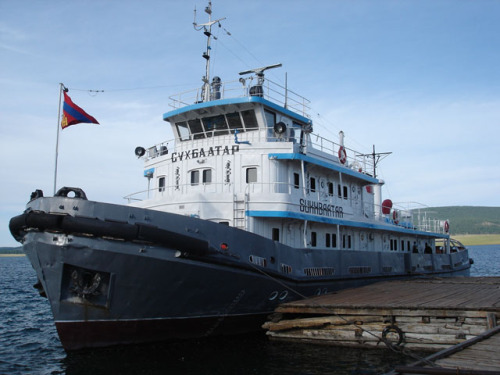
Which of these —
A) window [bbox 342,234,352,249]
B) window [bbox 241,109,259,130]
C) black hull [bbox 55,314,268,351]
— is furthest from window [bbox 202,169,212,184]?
window [bbox 342,234,352,249]

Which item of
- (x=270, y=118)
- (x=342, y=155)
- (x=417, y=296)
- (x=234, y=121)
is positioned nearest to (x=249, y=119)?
(x=234, y=121)

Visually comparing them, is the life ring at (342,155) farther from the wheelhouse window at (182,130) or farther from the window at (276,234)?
the wheelhouse window at (182,130)

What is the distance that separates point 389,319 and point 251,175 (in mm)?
5597

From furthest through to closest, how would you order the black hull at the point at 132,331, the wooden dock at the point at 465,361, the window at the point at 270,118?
the window at the point at 270,118 < the black hull at the point at 132,331 < the wooden dock at the point at 465,361

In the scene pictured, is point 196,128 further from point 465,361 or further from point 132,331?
point 465,361

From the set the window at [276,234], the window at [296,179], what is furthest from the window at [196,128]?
the window at [276,234]

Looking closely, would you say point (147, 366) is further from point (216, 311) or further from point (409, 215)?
point (409, 215)

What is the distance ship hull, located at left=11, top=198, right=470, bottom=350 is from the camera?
30.5 feet

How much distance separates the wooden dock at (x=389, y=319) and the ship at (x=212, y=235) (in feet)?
3.04

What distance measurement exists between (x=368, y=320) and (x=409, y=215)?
591 inches

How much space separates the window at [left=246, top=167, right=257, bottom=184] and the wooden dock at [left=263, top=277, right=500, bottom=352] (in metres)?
3.87

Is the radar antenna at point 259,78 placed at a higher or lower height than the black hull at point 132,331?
higher

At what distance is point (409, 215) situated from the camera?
80.4ft

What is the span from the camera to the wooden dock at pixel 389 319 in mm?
9805
